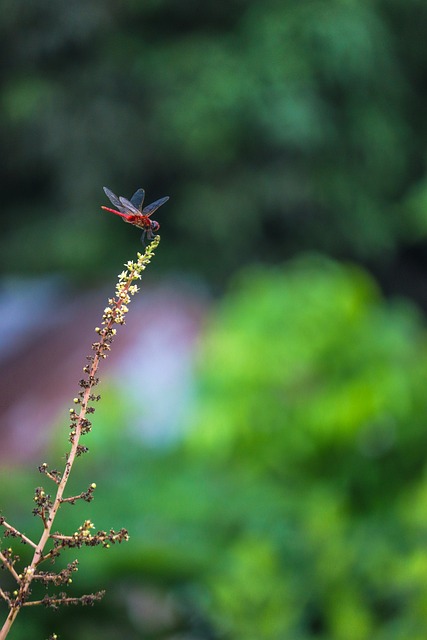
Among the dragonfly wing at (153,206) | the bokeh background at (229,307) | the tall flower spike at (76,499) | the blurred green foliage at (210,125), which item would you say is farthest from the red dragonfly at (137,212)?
the blurred green foliage at (210,125)

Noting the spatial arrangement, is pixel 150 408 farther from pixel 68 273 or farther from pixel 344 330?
pixel 68 273

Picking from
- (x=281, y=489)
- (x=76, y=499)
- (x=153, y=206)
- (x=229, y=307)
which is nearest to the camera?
(x=76, y=499)

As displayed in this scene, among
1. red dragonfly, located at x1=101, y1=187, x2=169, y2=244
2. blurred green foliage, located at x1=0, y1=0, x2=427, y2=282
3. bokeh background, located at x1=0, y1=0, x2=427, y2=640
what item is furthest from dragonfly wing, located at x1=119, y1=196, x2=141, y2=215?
blurred green foliage, located at x1=0, y1=0, x2=427, y2=282

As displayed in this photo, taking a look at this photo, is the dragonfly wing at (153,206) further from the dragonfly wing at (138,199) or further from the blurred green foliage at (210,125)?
the blurred green foliage at (210,125)

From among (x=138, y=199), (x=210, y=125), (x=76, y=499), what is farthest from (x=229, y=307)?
(x=76, y=499)

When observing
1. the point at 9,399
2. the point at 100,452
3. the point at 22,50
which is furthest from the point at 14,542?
the point at 22,50

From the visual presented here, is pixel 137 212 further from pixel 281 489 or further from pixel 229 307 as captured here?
pixel 229 307
